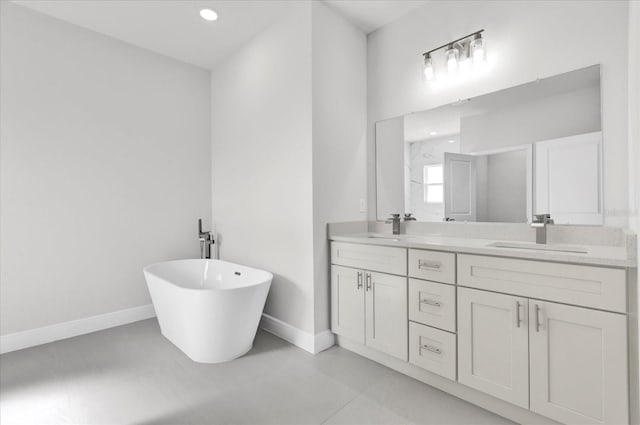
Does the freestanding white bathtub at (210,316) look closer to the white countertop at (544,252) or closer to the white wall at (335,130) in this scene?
the white wall at (335,130)

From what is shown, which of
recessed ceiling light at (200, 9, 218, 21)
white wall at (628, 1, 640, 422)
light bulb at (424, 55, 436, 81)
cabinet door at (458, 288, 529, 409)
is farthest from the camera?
recessed ceiling light at (200, 9, 218, 21)

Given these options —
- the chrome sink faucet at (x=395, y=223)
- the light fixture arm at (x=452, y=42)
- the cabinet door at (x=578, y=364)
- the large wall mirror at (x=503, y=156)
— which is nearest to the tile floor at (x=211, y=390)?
the cabinet door at (x=578, y=364)

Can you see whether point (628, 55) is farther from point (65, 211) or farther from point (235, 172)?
point (65, 211)

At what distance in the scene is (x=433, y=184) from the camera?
8.34 ft

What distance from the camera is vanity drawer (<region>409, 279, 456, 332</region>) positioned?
6.07 feet

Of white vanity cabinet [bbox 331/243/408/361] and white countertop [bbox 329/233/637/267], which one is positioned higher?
white countertop [bbox 329/233/637/267]

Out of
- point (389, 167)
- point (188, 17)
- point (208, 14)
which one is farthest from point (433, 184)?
point (188, 17)

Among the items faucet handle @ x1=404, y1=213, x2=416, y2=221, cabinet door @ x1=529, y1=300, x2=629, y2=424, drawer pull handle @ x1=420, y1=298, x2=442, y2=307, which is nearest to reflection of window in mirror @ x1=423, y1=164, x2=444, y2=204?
faucet handle @ x1=404, y1=213, x2=416, y2=221

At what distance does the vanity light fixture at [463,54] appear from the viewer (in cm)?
217

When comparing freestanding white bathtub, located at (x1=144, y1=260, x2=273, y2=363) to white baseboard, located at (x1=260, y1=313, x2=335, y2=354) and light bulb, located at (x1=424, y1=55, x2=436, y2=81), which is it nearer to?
white baseboard, located at (x1=260, y1=313, x2=335, y2=354)

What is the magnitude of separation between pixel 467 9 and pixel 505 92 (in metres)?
0.70

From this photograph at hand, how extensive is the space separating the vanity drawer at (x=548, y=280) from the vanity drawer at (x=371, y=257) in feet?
1.35

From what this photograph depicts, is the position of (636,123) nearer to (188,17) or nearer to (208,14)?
(208,14)

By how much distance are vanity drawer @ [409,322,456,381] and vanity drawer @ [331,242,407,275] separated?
1.26 feet
